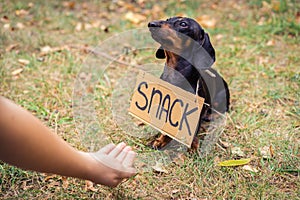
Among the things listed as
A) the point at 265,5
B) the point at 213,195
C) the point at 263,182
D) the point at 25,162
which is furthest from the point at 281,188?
the point at 265,5

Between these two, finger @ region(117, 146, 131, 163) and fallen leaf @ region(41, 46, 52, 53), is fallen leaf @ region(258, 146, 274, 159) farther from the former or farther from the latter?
fallen leaf @ region(41, 46, 52, 53)

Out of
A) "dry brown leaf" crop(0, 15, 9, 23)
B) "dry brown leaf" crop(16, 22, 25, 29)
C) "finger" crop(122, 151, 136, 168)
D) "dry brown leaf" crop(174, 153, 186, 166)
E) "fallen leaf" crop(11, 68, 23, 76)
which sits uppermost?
"finger" crop(122, 151, 136, 168)

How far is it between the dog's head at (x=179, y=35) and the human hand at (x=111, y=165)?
49 centimetres

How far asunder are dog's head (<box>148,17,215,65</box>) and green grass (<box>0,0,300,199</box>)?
53 centimetres

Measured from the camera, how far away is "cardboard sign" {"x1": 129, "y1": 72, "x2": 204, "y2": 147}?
1.57m

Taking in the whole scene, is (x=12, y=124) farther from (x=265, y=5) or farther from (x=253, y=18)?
(x=265, y=5)

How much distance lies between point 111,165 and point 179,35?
620 millimetres

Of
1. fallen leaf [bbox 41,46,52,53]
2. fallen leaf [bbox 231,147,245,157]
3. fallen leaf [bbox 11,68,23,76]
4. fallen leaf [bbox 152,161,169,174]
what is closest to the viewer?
fallen leaf [bbox 152,161,169,174]

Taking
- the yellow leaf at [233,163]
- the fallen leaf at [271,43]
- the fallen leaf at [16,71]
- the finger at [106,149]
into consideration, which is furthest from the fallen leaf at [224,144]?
the fallen leaf at [16,71]

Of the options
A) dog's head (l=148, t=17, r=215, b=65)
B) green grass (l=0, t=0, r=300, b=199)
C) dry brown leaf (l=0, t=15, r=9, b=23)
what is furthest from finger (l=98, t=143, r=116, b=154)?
dry brown leaf (l=0, t=15, r=9, b=23)

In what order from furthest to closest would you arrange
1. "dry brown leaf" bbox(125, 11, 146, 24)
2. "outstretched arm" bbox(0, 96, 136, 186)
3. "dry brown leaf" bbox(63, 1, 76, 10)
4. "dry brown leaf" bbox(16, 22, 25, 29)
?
"dry brown leaf" bbox(63, 1, 76, 10)
"dry brown leaf" bbox(125, 11, 146, 24)
"dry brown leaf" bbox(16, 22, 25, 29)
"outstretched arm" bbox(0, 96, 136, 186)

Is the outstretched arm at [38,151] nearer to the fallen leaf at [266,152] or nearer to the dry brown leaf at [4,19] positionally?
the fallen leaf at [266,152]

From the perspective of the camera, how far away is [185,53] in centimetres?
159

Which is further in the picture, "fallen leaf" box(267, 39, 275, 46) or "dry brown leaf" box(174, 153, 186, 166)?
"fallen leaf" box(267, 39, 275, 46)
